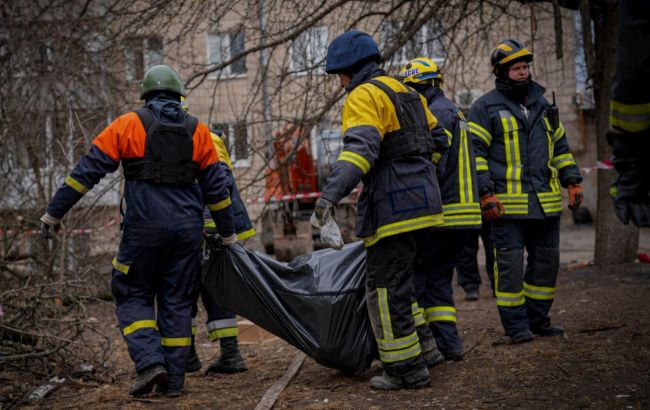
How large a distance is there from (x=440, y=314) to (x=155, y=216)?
1838 mm

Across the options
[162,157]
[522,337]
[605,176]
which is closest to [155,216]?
[162,157]

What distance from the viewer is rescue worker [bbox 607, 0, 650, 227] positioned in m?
2.86

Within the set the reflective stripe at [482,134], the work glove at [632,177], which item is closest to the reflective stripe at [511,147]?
the reflective stripe at [482,134]

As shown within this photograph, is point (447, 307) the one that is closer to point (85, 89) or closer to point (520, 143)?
point (520, 143)

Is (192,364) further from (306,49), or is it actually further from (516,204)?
(306,49)

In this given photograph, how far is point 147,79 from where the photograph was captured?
5016 millimetres

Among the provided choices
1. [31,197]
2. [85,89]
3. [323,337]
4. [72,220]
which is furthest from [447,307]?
[85,89]

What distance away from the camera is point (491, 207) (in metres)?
5.31

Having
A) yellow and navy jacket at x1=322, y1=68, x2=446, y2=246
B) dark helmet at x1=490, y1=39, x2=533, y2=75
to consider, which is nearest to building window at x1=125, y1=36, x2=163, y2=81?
dark helmet at x1=490, y1=39, x2=533, y2=75

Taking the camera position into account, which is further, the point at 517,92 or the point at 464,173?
the point at 517,92

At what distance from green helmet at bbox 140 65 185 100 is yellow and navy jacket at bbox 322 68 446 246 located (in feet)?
3.90

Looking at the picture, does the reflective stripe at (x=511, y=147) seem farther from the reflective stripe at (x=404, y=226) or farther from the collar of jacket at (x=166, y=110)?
the collar of jacket at (x=166, y=110)

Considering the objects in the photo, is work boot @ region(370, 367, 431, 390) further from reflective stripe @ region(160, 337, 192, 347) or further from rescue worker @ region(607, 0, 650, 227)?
rescue worker @ region(607, 0, 650, 227)

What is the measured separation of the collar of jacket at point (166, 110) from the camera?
4.86m
